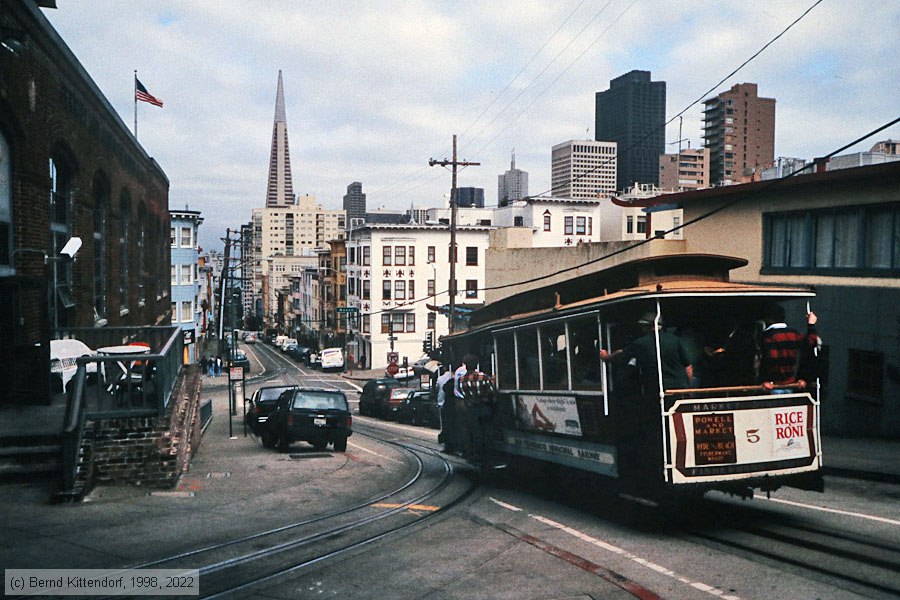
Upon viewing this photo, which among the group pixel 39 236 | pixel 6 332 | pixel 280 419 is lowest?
pixel 280 419

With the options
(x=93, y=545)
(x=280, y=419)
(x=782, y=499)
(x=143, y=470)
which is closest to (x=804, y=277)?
(x=782, y=499)

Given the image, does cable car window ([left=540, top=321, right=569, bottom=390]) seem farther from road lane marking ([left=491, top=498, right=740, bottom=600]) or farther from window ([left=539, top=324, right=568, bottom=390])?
road lane marking ([left=491, top=498, right=740, bottom=600])

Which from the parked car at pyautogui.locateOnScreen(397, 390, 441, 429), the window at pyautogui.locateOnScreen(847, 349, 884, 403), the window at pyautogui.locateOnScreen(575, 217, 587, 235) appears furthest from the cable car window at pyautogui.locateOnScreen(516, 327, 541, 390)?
the window at pyautogui.locateOnScreen(575, 217, 587, 235)

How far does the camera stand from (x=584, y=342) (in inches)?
408

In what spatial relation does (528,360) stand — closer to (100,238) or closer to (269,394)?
(269,394)

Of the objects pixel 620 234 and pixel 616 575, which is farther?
pixel 620 234

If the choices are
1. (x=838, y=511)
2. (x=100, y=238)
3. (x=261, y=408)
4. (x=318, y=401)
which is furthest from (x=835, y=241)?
(x=100, y=238)

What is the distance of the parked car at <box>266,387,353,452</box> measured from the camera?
717 inches

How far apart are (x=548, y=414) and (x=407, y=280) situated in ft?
198

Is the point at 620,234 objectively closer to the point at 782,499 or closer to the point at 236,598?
the point at 782,499

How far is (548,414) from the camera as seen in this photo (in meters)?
11.6

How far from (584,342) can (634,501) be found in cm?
212

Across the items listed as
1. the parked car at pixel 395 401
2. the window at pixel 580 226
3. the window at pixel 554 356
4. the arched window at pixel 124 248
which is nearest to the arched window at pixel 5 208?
the window at pixel 554 356

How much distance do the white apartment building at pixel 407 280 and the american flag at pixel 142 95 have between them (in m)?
38.2
